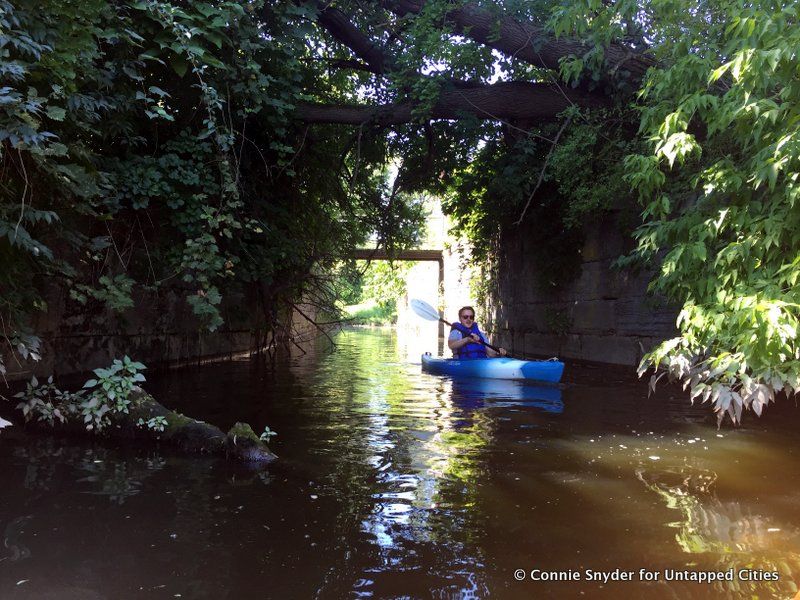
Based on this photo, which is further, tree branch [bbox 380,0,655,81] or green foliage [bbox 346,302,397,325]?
green foliage [bbox 346,302,397,325]

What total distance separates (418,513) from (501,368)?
5.69 meters

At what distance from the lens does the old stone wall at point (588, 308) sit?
31.6 feet

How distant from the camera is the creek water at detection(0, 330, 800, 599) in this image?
2510mm

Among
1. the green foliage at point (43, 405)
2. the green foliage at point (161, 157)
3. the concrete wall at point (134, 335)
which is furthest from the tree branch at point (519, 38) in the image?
the green foliage at point (43, 405)

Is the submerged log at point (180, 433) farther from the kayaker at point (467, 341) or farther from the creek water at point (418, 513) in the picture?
the kayaker at point (467, 341)

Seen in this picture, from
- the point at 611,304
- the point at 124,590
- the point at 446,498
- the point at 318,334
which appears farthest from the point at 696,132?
the point at 318,334

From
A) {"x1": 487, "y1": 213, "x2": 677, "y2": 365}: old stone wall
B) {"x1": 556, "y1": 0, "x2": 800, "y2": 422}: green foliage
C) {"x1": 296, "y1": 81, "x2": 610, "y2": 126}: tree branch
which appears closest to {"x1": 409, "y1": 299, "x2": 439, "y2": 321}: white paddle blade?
{"x1": 487, "y1": 213, "x2": 677, "y2": 365}: old stone wall

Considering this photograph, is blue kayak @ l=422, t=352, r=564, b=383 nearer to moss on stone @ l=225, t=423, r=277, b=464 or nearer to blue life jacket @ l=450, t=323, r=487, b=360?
blue life jacket @ l=450, t=323, r=487, b=360

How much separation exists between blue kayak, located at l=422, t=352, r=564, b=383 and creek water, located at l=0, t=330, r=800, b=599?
7.65ft

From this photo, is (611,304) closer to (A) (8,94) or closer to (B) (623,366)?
(B) (623,366)

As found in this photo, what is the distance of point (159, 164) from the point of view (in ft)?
21.3

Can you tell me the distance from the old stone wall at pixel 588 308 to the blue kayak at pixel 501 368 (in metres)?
1.49

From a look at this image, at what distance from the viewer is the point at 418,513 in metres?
3.26

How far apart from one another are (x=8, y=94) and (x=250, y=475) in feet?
8.69
